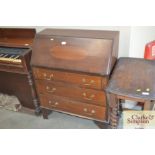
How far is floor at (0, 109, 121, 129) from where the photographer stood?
7.43 feet

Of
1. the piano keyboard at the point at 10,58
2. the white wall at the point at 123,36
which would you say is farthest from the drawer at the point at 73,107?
the white wall at the point at 123,36

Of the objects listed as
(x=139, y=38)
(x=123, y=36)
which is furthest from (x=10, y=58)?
(x=139, y=38)

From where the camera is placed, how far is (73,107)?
2.07 m

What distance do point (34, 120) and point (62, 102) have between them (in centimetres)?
54

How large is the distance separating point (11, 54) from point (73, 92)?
33.7 inches

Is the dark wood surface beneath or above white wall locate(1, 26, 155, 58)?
beneath

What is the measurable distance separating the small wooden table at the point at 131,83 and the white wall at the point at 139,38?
129mm

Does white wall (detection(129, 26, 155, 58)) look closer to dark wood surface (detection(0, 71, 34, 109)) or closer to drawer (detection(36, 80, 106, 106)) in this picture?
drawer (detection(36, 80, 106, 106))

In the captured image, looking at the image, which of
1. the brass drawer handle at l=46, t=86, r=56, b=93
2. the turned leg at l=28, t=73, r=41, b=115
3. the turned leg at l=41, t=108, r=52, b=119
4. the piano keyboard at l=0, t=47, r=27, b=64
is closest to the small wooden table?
the brass drawer handle at l=46, t=86, r=56, b=93

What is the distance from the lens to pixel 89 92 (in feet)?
6.13

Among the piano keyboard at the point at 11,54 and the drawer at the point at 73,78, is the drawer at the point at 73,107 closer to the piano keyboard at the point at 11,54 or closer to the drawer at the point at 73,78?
the drawer at the point at 73,78

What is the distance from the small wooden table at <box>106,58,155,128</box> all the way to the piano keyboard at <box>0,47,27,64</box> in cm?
103

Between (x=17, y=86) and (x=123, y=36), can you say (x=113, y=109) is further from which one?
(x=17, y=86)

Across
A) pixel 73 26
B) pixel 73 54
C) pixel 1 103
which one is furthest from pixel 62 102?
pixel 1 103
